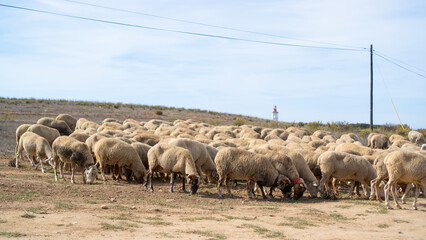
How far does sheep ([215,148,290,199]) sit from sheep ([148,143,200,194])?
867 mm

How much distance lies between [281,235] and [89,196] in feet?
19.8

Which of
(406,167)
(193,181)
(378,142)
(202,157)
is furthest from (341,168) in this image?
(378,142)

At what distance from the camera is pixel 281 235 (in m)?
9.81

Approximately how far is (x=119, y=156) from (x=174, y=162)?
8.79 feet

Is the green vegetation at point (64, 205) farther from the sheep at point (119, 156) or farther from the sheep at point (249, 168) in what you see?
the sheep at point (119, 156)

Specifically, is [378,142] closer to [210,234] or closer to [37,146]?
[37,146]

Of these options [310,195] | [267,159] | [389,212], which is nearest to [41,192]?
[267,159]

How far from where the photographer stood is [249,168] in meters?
14.5

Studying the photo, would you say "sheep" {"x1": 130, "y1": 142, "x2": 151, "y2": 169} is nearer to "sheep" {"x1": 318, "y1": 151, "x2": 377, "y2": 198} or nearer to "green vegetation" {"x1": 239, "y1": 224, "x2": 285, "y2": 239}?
"sheep" {"x1": 318, "y1": 151, "x2": 377, "y2": 198}

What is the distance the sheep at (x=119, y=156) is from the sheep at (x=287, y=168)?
4.68 metres

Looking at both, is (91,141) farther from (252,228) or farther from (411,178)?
(411,178)

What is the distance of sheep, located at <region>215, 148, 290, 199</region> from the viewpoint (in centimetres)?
1454

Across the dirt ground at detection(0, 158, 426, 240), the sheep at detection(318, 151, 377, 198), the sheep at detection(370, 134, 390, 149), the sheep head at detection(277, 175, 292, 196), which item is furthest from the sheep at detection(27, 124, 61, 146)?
the sheep at detection(370, 134, 390, 149)

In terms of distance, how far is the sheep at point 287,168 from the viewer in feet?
48.3
